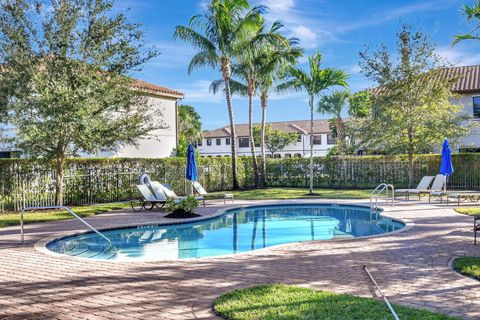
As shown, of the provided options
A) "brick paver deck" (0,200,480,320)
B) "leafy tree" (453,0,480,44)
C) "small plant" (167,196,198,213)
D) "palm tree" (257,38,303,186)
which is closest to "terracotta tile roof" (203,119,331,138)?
"palm tree" (257,38,303,186)

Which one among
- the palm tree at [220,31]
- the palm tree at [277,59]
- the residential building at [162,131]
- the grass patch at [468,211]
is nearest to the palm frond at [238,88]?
the palm tree at [277,59]

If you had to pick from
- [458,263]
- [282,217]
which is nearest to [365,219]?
[282,217]

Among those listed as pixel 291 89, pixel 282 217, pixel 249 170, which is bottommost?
pixel 282 217

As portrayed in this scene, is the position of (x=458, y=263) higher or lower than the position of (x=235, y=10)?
lower

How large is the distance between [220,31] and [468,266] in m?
19.6

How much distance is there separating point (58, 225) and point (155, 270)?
714 cm

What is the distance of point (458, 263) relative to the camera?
272 inches

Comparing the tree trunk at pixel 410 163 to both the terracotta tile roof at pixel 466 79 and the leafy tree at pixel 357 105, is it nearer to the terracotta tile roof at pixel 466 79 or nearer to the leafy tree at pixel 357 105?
the terracotta tile roof at pixel 466 79

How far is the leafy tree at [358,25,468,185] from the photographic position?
76.5ft

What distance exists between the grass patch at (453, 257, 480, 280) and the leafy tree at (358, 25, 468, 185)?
55.0 feet

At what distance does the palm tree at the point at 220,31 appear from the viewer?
2378cm

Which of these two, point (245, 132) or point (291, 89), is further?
point (245, 132)

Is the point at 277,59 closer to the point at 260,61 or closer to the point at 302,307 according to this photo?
the point at 260,61

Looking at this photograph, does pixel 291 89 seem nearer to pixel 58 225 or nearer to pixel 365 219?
pixel 365 219
